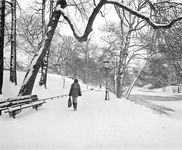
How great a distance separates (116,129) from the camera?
189 inches

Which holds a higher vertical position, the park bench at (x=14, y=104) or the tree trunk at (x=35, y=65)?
the tree trunk at (x=35, y=65)

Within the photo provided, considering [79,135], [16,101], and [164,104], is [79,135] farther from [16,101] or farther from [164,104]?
[164,104]

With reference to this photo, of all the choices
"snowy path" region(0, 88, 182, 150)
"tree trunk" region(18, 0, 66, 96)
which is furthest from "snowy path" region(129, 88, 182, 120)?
"tree trunk" region(18, 0, 66, 96)

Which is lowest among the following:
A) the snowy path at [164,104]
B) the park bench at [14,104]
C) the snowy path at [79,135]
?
the snowy path at [164,104]

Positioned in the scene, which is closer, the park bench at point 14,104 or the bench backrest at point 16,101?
the park bench at point 14,104

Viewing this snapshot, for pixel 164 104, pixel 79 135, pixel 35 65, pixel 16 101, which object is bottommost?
pixel 164 104

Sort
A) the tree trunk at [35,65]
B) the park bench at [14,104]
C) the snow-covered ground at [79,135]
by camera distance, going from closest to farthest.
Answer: the snow-covered ground at [79,135] → the park bench at [14,104] → the tree trunk at [35,65]

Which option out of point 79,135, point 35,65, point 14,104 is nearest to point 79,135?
point 79,135

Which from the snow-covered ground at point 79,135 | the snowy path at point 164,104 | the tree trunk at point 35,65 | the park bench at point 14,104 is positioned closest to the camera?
the snow-covered ground at point 79,135

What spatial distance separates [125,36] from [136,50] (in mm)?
1821

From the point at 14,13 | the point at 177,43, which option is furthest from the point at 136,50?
the point at 14,13

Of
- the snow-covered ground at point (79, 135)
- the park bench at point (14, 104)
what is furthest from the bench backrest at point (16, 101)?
the snow-covered ground at point (79, 135)

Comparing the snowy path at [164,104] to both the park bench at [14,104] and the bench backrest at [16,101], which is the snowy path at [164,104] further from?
the park bench at [14,104]

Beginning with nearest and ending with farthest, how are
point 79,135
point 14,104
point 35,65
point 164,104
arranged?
point 79,135, point 14,104, point 35,65, point 164,104
